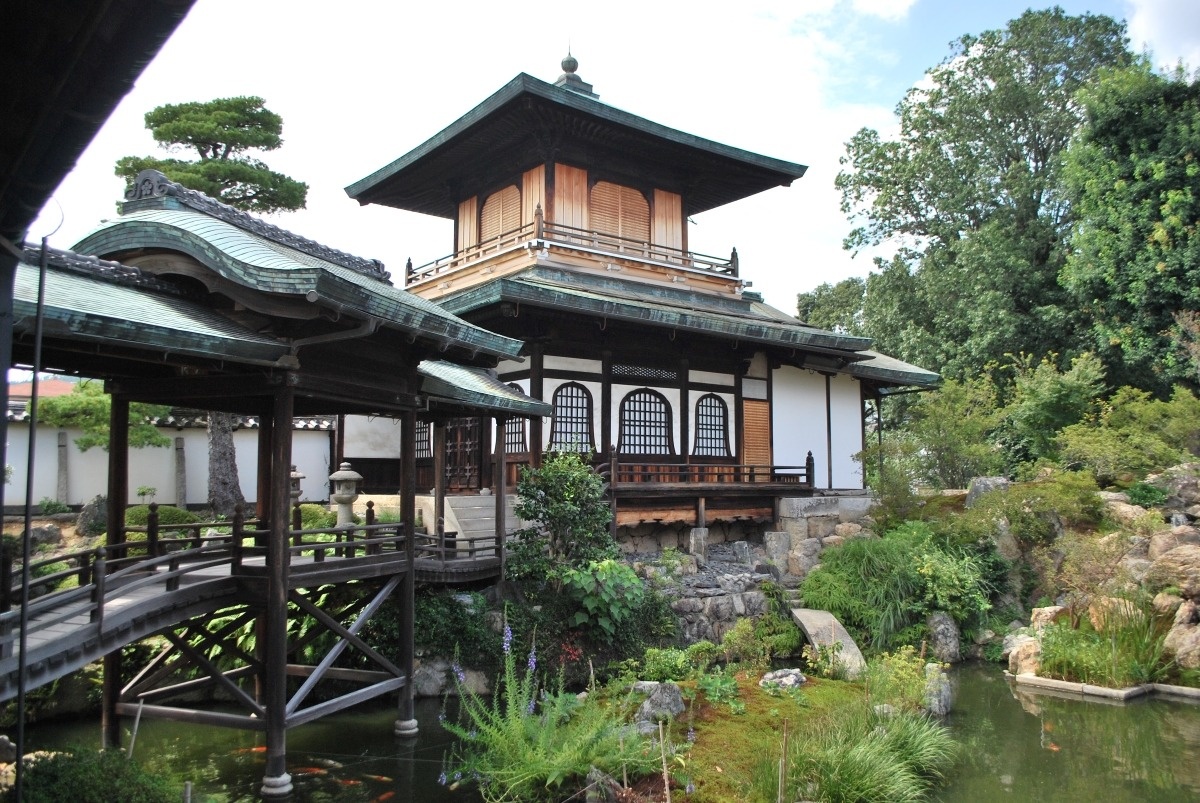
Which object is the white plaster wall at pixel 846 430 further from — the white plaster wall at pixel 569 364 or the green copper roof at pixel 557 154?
the white plaster wall at pixel 569 364

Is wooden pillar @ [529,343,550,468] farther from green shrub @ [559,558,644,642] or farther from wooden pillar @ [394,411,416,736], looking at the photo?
wooden pillar @ [394,411,416,736]

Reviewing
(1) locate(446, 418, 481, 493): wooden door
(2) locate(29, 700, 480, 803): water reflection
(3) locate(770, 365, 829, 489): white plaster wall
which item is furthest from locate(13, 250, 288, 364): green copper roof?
(3) locate(770, 365, 829, 489): white plaster wall

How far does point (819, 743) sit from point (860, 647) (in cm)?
704

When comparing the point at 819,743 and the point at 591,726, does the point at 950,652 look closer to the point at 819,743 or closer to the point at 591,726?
the point at 819,743

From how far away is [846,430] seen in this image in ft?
70.9

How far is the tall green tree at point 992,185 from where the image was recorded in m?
28.7

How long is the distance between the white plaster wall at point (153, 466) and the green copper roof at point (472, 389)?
10.3 metres

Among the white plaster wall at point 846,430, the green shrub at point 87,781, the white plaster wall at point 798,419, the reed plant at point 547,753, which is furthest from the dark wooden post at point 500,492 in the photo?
the white plaster wall at point 846,430

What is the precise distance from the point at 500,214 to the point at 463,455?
20.1ft

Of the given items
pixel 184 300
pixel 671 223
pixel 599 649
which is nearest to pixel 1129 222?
pixel 671 223

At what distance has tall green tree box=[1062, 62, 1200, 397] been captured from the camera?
76.6ft

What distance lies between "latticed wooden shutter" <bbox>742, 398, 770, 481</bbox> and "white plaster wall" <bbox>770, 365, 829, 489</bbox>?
167 millimetres

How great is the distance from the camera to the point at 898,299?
3228 centimetres

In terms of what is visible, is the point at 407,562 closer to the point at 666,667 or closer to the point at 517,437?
the point at 666,667
